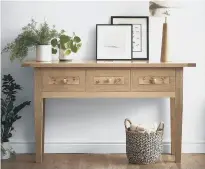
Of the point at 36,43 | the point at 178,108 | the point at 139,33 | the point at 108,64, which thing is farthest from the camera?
the point at 139,33

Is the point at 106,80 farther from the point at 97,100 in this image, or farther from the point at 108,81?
the point at 97,100

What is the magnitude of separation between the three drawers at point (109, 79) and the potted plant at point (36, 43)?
0.18m

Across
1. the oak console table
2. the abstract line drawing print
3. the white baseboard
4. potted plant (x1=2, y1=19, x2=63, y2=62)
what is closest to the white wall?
the white baseboard

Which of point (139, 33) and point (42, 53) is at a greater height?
point (139, 33)

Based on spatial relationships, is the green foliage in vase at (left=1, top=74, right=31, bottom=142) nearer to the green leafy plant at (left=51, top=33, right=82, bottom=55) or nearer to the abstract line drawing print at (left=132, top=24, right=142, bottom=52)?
the green leafy plant at (left=51, top=33, right=82, bottom=55)

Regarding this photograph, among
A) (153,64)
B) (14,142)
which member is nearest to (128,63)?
(153,64)

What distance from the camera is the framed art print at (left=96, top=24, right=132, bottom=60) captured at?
3785 mm

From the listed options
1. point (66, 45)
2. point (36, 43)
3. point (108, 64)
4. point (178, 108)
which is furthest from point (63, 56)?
point (178, 108)

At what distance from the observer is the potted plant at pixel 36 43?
3.61 m

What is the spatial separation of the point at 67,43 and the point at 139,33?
2.15 ft

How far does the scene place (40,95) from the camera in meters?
3.51

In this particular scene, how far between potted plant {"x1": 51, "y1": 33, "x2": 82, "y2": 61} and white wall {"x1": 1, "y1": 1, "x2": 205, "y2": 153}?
24cm

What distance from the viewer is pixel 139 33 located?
3.89 metres

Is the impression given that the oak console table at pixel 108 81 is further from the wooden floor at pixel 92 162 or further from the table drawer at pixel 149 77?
the wooden floor at pixel 92 162
